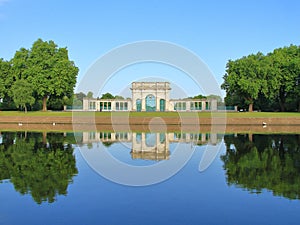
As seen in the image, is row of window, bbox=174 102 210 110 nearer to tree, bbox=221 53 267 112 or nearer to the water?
tree, bbox=221 53 267 112

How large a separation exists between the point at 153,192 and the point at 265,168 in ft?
22.8

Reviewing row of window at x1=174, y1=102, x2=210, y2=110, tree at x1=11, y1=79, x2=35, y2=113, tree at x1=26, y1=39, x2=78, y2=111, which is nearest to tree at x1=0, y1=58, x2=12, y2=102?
tree at x1=26, y1=39, x2=78, y2=111

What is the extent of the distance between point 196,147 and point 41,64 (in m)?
46.7

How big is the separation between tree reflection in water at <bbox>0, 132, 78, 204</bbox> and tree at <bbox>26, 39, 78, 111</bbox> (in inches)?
1563

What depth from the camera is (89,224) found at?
33.8ft

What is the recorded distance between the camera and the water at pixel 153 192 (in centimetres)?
1095

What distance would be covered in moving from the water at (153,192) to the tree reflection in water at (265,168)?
0.13 feet

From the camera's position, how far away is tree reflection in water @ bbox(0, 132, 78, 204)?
13.9 metres

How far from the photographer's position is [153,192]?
13992 millimetres

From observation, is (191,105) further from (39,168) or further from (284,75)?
(39,168)

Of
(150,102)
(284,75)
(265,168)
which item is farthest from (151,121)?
(265,168)

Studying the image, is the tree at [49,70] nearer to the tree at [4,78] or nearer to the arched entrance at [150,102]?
the tree at [4,78]

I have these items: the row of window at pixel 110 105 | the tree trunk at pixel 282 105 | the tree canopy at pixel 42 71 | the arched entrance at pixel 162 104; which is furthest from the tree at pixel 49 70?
the tree trunk at pixel 282 105

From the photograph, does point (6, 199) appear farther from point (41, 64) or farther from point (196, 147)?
point (41, 64)
